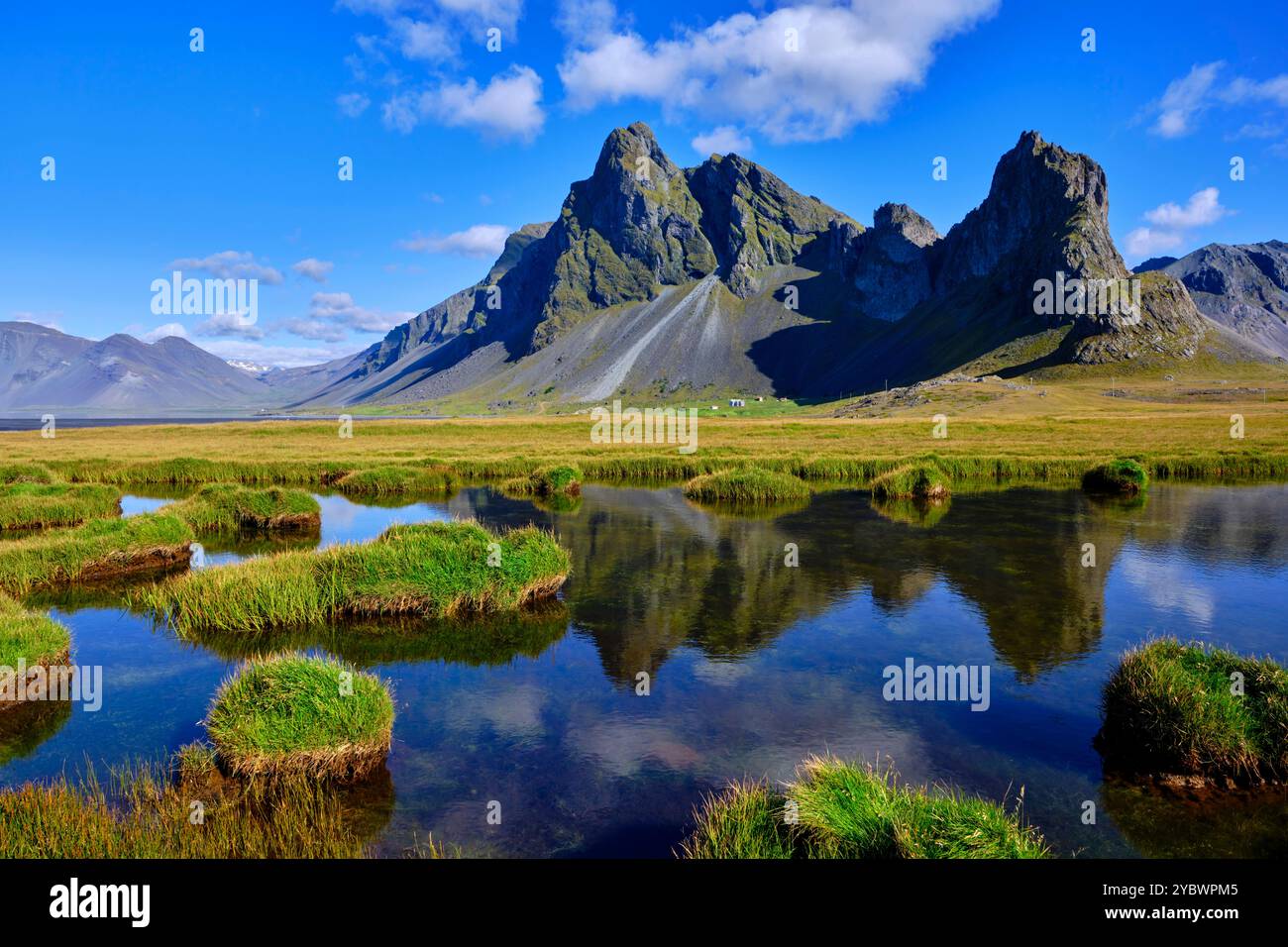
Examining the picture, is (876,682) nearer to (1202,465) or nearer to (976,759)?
(976,759)

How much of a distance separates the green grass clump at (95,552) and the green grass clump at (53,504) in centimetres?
935

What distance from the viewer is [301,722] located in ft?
44.2

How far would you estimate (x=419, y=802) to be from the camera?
12781 mm

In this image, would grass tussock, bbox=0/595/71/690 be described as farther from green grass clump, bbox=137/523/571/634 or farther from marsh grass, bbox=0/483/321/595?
marsh grass, bbox=0/483/321/595

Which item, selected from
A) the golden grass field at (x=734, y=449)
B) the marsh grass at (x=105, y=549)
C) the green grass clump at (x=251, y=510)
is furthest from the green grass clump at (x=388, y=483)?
the marsh grass at (x=105, y=549)

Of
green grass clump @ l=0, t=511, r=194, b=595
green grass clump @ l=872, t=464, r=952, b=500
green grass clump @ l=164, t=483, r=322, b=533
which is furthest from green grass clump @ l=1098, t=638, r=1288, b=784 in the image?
green grass clump @ l=164, t=483, r=322, b=533

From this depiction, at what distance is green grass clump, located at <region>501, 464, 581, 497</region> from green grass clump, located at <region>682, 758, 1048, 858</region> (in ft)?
140

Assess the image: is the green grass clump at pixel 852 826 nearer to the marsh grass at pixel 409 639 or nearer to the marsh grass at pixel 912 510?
the marsh grass at pixel 409 639

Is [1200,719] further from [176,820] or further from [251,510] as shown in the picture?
[251,510]

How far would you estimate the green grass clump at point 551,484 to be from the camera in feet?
175

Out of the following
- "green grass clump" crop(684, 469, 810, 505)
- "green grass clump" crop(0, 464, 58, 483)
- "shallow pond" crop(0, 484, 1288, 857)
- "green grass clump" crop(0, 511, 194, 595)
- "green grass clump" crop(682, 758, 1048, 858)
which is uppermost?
"green grass clump" crop(0, 464, 58, 483)

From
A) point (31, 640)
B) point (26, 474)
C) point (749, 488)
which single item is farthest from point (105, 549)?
point (749, 488)

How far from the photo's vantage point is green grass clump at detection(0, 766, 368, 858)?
10.1 m

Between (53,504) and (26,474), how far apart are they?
1629 centimetres
